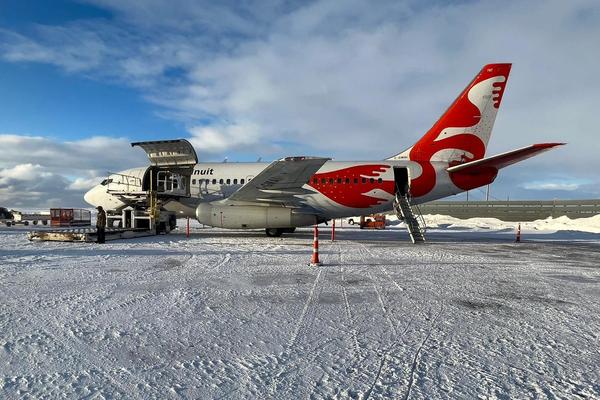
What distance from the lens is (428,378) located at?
2.92 metres

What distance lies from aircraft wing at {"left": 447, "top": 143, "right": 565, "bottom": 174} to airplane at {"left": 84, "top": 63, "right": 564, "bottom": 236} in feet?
0.11

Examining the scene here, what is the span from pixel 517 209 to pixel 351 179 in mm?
32030

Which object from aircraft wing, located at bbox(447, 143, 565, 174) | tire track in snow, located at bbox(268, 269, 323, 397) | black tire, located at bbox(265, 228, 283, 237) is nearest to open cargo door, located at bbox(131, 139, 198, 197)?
black tire, located at bbox(265, 228, 283, 237)

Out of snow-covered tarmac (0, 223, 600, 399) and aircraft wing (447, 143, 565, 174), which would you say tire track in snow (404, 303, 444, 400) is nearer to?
snow-covered tarmac (0, 223, 600, 399)

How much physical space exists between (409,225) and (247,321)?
1112 cm

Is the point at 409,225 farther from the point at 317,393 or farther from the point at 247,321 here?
the point at 317,393

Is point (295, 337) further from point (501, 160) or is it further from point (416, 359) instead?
point (501, 160)

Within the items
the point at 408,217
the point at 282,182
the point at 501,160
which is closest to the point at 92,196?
the point at 282,182

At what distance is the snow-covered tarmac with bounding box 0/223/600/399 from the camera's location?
9.16 ft

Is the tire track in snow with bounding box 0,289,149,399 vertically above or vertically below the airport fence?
below

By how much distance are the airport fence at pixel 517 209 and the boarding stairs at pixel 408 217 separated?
2966 centimetres

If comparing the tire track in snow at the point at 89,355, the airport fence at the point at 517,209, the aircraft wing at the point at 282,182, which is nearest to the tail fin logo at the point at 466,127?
the aircraft wing at the point at 282,182

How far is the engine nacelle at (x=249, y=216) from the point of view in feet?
47.0

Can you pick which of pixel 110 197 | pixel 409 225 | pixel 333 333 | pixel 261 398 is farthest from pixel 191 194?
pixel 261 398
